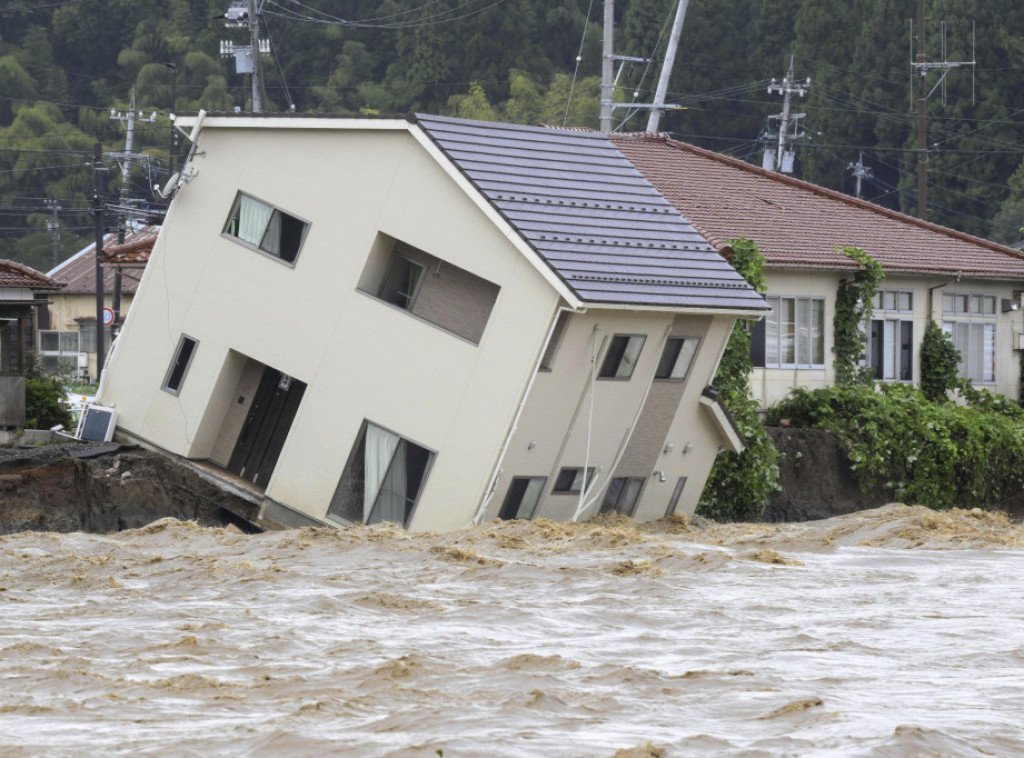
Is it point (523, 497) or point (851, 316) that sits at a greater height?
point (851, 316)

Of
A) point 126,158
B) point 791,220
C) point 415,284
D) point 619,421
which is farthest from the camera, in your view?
point 126,158

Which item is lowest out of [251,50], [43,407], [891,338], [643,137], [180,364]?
[43,407]

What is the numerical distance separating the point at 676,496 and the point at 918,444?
6.27m

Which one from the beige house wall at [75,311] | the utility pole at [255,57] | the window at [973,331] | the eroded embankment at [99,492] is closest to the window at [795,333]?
the window at [973,331]

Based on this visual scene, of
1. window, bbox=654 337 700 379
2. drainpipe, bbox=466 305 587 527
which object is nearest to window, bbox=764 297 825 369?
window, bbox=654 337 700 379

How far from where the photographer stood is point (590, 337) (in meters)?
23.8

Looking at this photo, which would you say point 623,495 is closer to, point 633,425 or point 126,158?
point 633,425

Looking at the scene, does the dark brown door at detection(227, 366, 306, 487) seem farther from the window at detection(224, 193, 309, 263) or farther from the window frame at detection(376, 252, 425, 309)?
the window frame at detection(376, 252, 425, 309)

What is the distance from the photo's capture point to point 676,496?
1047 inches

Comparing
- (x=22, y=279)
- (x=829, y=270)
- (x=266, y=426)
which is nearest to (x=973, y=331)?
(x=829, y=270)

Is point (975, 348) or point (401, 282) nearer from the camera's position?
point (401, 282)

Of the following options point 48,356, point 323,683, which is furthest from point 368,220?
point 48,356

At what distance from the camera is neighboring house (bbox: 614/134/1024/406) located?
1252 inches

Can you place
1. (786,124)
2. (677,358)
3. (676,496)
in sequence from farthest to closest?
(786,124) → (676,496) → (677,358)
